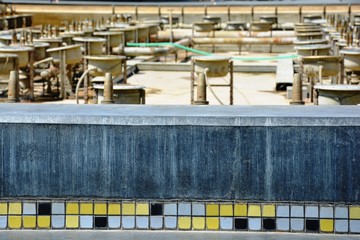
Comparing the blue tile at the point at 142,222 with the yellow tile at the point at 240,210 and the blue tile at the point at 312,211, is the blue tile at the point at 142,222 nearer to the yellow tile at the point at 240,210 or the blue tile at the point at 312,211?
the yellow tile at the point at 240,210

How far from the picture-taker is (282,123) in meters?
5.33

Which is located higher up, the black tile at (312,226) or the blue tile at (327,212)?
the blue tile at (327,212)

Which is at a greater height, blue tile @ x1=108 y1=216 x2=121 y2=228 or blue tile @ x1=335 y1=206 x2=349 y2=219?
blue tile @ x1=335 y1=206 x2=349 y2=219

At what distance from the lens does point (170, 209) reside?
5.43m

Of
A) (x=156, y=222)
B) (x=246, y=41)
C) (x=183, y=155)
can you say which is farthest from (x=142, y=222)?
(x=246, y=41)

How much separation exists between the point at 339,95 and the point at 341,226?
133 inches

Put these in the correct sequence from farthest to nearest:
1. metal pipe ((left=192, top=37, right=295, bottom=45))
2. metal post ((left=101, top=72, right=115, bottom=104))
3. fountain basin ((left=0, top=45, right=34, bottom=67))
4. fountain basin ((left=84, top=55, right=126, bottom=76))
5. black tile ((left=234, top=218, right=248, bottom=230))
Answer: metal pipe ((left=192, top=37, right=295, bottom=45)) → fountain basin ((left=0, top=45, right=34, bottom=67)) → fountain basin ((left=84, top=55, right=126, bottom=76)) → metal post ((left=101, top=72, right=115, bottom=104)) → black tile ((left=234, top=218, right=248, bottom=230))

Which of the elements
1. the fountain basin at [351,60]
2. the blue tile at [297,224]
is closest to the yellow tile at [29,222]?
the blue tile at [297,224]

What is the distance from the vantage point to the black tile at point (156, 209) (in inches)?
214

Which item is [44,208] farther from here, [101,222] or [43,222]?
[101,222]

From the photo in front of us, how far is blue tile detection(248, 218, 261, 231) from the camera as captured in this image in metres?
5.36

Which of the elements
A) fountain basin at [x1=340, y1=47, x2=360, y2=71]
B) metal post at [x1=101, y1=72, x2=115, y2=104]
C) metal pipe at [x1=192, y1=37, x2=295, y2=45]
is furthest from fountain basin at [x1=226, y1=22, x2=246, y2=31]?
metal post at [x1=101, y1=72, x2=115, y2=104]

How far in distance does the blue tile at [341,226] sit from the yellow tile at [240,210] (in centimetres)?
52

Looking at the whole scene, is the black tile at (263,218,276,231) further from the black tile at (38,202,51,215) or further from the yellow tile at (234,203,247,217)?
the black tile at (38,202,51,215)
